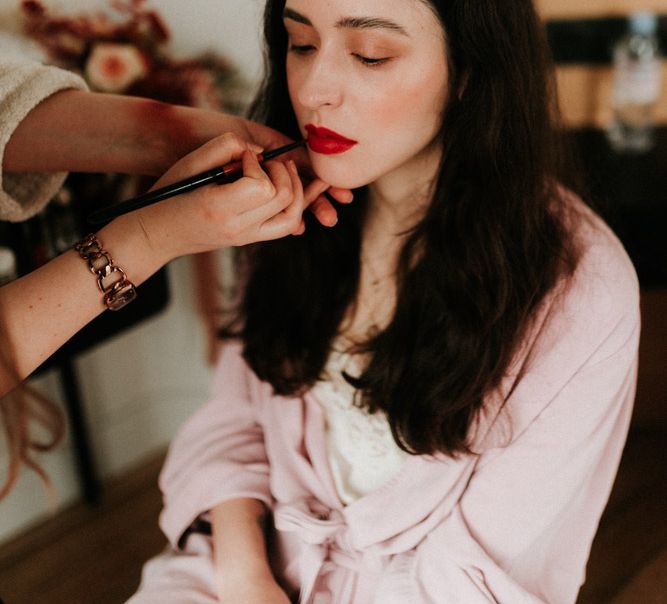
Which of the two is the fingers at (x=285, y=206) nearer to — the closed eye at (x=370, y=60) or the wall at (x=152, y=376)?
the closed eye at (x=370, y=60)

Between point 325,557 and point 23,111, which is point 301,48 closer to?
point 23,111

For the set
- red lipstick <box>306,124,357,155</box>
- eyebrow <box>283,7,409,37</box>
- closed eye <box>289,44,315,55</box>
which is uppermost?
eyebrow <box>283,7,409,37</box>

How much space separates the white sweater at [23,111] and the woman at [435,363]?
0.98ft

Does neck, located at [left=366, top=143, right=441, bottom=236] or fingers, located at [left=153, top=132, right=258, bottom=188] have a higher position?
fingers, located at [left=153, top=132, right=258, bottom=188]

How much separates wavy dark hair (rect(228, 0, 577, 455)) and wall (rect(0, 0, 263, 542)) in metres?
0.74

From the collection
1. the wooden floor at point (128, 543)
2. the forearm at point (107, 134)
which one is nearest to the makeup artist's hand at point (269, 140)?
the forearm at point (107, 134)

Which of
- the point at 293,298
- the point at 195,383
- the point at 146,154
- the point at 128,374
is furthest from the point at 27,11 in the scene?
the point at 195,383

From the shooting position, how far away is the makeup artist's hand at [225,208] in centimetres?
72

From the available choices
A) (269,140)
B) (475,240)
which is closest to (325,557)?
(475,240)

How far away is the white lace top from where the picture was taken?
100 centimetres

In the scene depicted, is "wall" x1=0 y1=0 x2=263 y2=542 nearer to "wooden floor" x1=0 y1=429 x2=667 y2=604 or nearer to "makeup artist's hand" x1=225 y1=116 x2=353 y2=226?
"wooden floor" x1=0 y1=429 x2=667 y2=604

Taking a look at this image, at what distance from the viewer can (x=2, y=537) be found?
167 centimetres

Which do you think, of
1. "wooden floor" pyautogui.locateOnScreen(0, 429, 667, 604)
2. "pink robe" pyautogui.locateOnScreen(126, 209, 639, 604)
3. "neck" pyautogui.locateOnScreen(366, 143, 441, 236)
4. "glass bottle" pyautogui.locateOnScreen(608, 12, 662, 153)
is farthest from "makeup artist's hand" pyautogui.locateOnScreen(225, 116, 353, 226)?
"glass bottle" pyautogui.locateOnScreen(608, 12, 662, 153)

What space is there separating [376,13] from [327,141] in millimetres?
162
